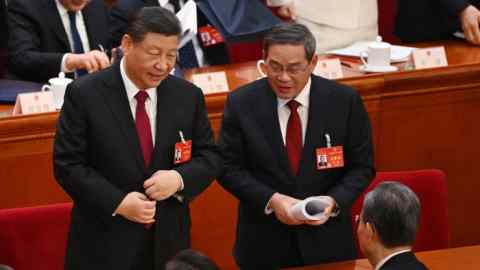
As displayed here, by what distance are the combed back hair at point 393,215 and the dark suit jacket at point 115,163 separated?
522mm

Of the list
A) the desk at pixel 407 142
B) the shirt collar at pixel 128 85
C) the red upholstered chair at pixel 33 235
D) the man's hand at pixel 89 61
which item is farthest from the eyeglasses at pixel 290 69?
the man's hand at pixel 89 61

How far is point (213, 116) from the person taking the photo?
3.81 meters

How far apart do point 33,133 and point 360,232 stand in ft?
5.21

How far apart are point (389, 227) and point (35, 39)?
223cm

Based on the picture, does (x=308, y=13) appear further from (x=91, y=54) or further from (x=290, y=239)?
(x=290, y=239)

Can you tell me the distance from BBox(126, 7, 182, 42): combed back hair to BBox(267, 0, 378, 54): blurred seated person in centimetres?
184

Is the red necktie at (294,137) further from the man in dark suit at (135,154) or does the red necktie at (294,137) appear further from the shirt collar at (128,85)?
the shirt collar at (128,85)

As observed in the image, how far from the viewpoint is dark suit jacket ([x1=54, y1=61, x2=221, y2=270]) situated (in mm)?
2645

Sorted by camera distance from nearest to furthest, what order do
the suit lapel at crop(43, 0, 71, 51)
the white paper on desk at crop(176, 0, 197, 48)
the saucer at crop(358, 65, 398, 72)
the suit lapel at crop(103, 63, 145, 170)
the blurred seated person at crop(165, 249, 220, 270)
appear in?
the blurred seated person at crop(165, 249, 220, 270) < the suit lapel at crop(103, 63, 145, 170) < the white paper on desk at crop(176, 0, 197, 48) < the saucer at crop(358, 65, 398, 72) < the suit lapel at crop(43, 0, 71, 51)

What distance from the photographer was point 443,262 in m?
2.81

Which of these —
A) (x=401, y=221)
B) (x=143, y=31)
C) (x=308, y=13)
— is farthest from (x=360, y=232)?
(x=308, y=13)

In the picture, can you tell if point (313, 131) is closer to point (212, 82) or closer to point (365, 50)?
point (212, 82)

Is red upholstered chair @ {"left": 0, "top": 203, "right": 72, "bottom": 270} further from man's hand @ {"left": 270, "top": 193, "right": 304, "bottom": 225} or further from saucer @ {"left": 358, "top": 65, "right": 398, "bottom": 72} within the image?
saucer @ {"left": 358, "top": 65, "right": 398, "bottom": 72}

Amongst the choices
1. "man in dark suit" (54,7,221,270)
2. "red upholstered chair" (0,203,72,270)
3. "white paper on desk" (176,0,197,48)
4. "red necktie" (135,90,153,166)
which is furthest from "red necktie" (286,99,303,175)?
"white paper on desk" (176,0,197,48)
